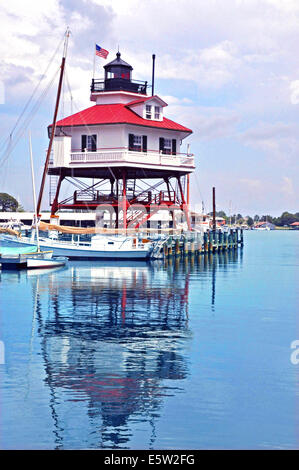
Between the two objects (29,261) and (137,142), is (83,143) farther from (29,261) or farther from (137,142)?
(29,261)

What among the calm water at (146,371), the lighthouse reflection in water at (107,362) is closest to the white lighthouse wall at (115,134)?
the lighthouse reflection in water at (107,362)

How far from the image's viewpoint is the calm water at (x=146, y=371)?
1303 centimetres

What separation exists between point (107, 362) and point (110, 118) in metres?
44.9

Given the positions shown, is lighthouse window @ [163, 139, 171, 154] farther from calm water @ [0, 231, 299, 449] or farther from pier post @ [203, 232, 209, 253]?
calm water @ [0, 231, 299, 449]

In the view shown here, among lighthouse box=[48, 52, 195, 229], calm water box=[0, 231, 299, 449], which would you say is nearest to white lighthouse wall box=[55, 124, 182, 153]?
lighthouse box=[48, 52, 195, 229]

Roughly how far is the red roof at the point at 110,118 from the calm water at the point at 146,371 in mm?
29039

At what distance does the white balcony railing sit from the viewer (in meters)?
59.4

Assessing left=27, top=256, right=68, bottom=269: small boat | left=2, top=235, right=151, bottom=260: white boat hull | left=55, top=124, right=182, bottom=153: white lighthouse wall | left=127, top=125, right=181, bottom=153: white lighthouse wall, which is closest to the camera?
left=27, top=256, right=68, bottom=269: small boat

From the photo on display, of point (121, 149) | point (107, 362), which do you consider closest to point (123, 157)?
point (121, 149)

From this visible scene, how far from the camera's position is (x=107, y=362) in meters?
18.5

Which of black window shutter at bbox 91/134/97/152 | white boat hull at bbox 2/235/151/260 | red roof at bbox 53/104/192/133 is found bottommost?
white boat hull at bbox 2/235/151/260

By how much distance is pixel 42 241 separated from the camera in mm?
57406

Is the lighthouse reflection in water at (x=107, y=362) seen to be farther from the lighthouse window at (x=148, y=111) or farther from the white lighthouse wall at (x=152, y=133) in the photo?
the lighthouse window at (x=148, y=111)

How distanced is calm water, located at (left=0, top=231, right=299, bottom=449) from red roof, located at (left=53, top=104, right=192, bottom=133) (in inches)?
1143
